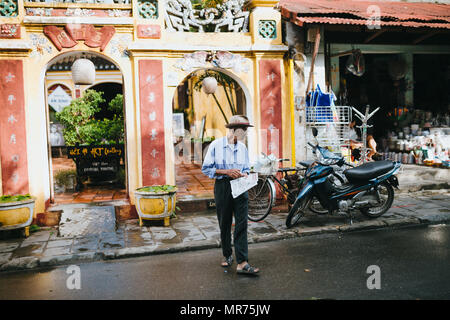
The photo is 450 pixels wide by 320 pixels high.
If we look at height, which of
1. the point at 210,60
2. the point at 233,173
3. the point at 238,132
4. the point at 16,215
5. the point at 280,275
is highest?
the point at 210,60

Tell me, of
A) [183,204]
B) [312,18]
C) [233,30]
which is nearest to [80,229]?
[183,204]

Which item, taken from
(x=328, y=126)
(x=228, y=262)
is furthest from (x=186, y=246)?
(x=328, y=126)

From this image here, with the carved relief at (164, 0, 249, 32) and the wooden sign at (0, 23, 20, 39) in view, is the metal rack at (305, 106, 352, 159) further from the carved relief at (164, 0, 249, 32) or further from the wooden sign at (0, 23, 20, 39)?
the wooden sign at (0, 23, 20, 39)

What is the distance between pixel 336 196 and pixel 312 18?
3.49 metres

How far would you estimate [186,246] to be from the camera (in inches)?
245

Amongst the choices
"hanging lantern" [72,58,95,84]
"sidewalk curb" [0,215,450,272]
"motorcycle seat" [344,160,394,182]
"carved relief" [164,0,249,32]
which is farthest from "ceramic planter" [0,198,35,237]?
"motorcycle seat" [344,160,394,182]

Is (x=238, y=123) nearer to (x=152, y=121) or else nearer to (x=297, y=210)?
(x=297, y=210)

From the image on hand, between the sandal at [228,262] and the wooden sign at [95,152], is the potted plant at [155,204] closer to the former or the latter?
the sandal at [228,262]

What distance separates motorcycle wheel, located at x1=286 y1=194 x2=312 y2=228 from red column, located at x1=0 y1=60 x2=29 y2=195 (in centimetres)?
492

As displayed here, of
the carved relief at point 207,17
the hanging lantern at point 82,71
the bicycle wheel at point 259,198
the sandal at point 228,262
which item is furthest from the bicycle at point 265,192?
the hanging lantern at point 82,71

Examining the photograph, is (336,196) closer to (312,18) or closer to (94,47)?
(312,18)

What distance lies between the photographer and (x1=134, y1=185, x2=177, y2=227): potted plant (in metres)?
7.23

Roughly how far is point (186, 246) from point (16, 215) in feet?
9.74

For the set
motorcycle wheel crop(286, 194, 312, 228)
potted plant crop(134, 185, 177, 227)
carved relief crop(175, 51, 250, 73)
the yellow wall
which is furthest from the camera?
carved relief crop(175, 51, 250, 73)
